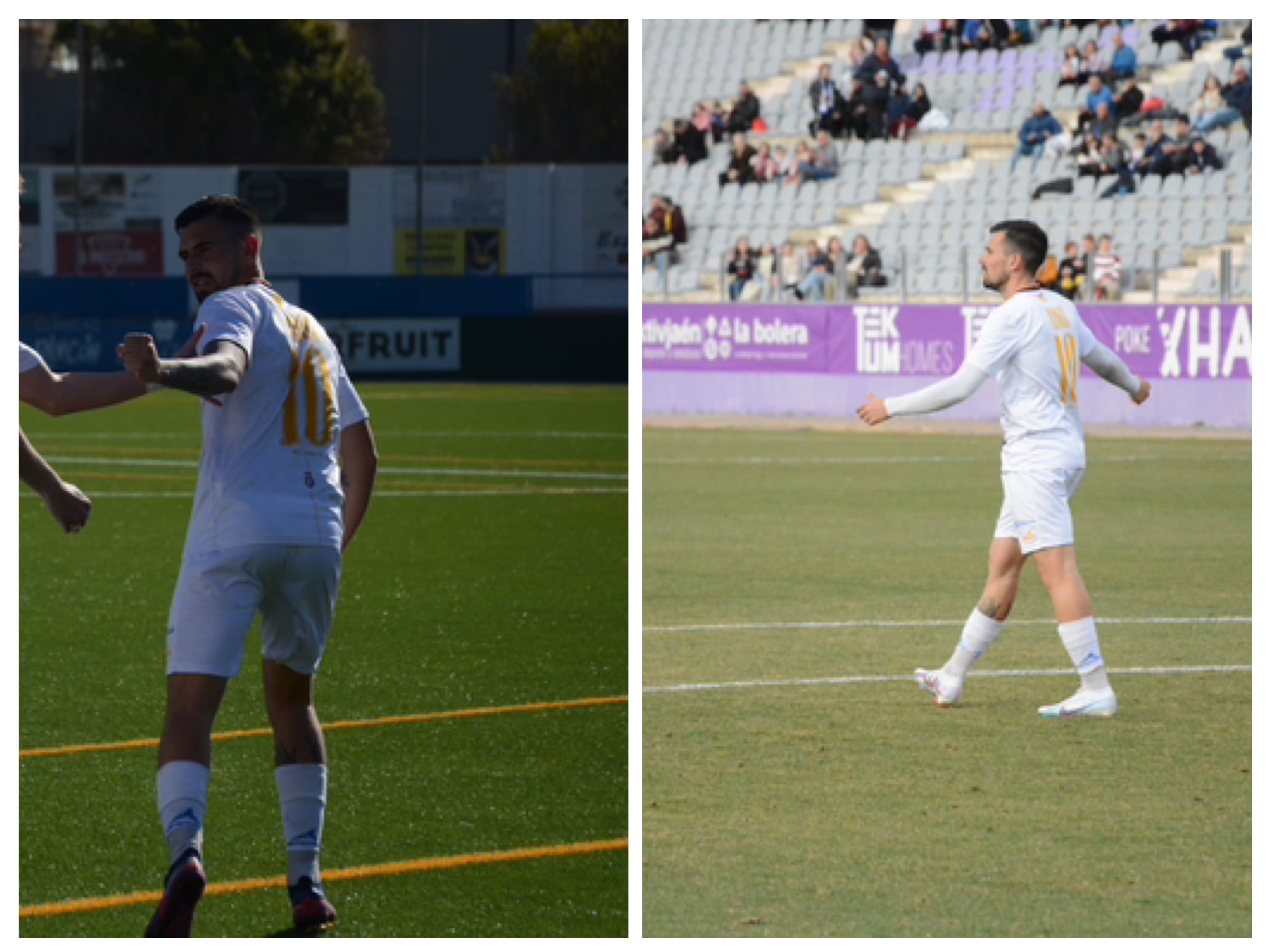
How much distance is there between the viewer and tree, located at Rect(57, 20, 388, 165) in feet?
174

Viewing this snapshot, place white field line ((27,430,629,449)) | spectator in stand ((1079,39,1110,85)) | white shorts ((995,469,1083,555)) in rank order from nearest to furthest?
1. white shorts ((995,469,1083,555))
2. white field line ((27,430,629,449))
3. spectator in stand ((1079,39,1110,85))

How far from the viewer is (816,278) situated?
84.3ft

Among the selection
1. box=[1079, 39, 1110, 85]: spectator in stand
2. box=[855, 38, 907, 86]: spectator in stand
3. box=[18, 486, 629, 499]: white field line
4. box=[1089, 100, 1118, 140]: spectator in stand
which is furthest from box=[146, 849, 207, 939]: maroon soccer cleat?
box=[855, 38, 907, 86]: spectator in stand

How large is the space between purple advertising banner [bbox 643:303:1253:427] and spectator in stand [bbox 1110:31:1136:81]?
19.4ft

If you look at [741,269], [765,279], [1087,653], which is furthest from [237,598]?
[765,279]

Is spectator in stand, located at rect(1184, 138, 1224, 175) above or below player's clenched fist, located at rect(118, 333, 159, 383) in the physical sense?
above

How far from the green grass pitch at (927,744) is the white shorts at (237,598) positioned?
3.29 ft

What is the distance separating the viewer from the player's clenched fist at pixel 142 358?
3941 millimetres

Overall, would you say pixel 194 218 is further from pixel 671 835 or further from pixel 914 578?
pixel 914 578

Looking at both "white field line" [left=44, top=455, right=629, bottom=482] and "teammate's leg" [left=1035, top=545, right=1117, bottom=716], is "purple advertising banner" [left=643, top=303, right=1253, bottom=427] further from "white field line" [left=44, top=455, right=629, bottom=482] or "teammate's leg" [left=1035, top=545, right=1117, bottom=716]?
"teammate's leg" [left=1035, top=545, right=1117, bottom=716]

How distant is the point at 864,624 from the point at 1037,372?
8.69 ft

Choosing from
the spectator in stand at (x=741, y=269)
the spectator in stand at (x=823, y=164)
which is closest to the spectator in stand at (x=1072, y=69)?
the spectator in stand at (x=823, y=164)

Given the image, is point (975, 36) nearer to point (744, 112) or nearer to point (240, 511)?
point (744, 112)
